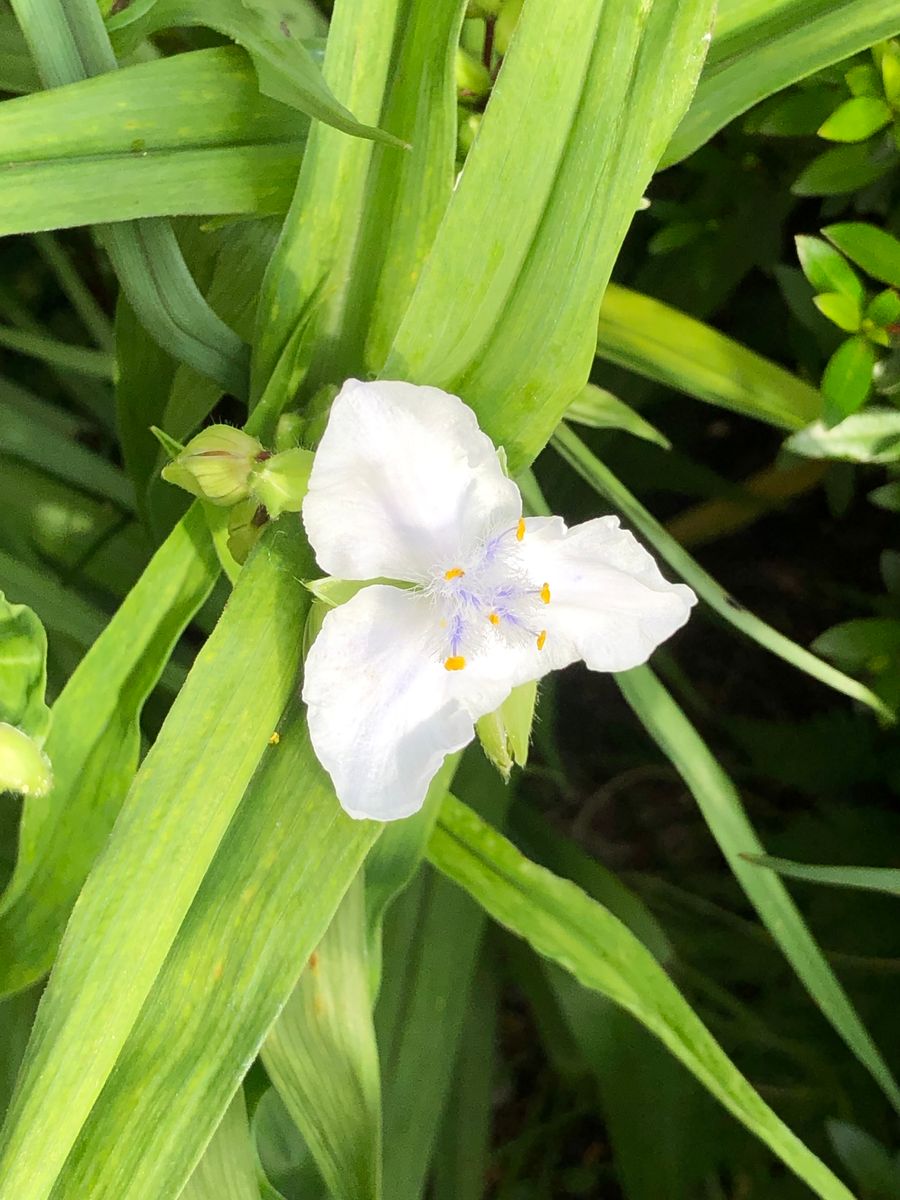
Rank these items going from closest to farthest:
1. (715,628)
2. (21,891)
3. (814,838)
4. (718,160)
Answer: (21,891) → (718,160) → (814,838) → (715,628)

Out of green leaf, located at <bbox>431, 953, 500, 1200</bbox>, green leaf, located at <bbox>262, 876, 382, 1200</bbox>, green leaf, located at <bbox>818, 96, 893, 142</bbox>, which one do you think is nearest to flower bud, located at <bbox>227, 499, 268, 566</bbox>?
green leaf, located at <bbox>262, 876, 382, 1200</bbox>

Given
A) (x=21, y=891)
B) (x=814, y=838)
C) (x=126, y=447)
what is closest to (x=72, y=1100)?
(x=21, y=891)

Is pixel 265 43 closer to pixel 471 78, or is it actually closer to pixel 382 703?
pixel 471 78

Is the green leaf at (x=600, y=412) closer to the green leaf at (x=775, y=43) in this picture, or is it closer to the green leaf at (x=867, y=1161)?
the green leaf at (x=775, y=43)

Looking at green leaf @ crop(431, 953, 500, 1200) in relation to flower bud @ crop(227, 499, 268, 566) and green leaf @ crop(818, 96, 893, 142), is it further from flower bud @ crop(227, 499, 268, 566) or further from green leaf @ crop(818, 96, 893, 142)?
green leaf @ crop(818, 96, 893, 142)

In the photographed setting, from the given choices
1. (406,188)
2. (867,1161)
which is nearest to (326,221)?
(406,188)

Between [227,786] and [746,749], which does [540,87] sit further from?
[746,749]
